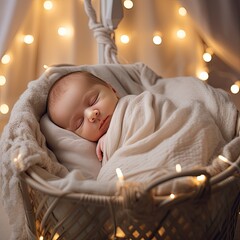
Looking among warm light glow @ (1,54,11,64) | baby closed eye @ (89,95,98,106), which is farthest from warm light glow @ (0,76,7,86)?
baby closed eye @ (89,95,98,106)

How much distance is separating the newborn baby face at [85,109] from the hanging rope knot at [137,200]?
1.37ft

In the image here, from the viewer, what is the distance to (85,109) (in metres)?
1.22

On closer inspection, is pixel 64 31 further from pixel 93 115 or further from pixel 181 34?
pixel 93 115

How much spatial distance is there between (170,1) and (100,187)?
43.0 inches

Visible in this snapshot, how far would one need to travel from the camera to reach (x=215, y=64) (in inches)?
66.6

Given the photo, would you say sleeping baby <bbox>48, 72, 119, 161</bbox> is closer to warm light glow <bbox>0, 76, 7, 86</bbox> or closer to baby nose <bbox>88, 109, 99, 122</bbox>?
baby nose <bbox>88, 109, 99, 122</bbox>

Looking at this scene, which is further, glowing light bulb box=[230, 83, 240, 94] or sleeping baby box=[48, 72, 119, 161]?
glowing light bulb box=[230, 83, 240, 94]

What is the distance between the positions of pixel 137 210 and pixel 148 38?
3.33ft

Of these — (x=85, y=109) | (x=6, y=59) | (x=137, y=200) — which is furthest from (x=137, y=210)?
(x=6, y=59)

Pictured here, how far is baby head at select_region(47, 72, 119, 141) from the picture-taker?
3.90 ft

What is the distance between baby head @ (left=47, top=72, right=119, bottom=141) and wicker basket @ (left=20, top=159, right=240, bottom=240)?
292 millimetres

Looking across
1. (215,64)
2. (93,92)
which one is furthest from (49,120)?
(215,64)

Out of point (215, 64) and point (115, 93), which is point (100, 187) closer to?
point (115, 93)

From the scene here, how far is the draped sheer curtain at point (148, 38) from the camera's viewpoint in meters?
1.58
